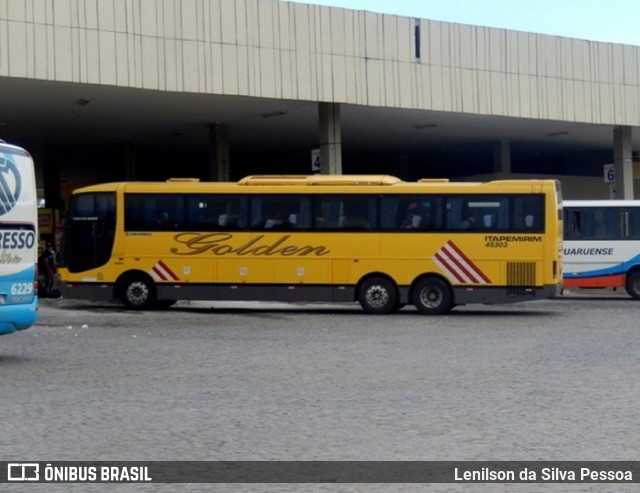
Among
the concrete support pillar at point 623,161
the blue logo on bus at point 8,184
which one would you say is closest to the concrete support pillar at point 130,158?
the concrete support pillar at point 623,161

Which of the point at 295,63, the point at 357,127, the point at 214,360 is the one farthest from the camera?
the point at 357,127

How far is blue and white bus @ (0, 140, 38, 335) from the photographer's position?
1543cm

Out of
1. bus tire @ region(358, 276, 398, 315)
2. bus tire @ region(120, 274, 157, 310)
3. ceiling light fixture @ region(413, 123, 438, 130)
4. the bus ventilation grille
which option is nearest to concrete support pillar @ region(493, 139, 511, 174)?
ceiling light fixture @ region(413, 123, 438, 130)

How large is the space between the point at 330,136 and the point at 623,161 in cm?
1306

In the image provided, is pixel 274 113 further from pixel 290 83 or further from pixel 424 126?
pixel 424 126

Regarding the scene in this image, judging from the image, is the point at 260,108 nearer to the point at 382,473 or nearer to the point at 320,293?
the point at 320,293

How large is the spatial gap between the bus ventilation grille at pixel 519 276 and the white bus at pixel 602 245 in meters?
7.92

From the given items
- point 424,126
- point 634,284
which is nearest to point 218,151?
point 424,126

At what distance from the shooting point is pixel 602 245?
1305 inches

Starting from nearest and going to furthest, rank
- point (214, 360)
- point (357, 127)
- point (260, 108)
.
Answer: point (214, 360)
point (260, 108)
point (357, 127)

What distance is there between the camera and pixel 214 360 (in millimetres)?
16250

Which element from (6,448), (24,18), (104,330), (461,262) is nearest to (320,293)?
(461,262)

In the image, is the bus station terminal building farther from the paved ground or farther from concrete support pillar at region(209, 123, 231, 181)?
the paved ground

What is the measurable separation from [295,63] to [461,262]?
8.56 m
